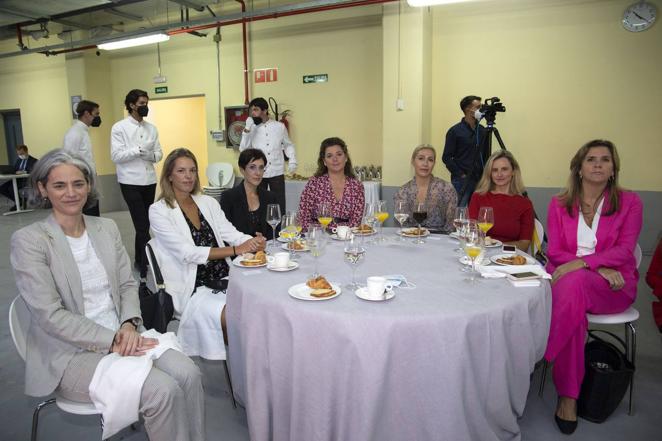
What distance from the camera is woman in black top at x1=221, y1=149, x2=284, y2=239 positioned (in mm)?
3053

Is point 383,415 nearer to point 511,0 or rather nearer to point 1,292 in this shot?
point 1,292

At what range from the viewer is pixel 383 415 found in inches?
58.2

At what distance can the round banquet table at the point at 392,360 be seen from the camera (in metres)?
1.43

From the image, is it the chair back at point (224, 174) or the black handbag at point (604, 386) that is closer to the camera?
the black handbag at point (604, 386)

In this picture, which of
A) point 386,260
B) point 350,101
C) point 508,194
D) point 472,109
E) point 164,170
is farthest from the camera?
point 350,101

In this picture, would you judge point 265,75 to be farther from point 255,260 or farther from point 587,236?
point 587,236

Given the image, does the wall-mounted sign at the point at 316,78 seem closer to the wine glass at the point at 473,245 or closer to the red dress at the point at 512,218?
the red dress at the point at 512,218

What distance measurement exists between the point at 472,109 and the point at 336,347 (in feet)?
13.1

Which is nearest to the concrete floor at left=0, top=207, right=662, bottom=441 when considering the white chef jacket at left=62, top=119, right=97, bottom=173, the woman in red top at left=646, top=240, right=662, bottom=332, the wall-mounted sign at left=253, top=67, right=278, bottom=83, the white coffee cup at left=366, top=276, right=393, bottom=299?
the woman in red top at left=646, top=240, right=662, bottom=332

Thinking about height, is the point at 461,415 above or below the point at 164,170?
below

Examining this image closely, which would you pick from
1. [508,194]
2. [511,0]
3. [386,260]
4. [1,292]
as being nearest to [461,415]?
[386,260]

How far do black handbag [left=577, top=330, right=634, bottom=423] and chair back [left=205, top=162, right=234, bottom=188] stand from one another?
20.2 ft

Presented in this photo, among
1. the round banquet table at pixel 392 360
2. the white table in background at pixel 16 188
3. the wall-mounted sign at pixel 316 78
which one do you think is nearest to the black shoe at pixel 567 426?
the round banquet table at pixel 392 360

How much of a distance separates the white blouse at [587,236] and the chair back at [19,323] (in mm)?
2649
